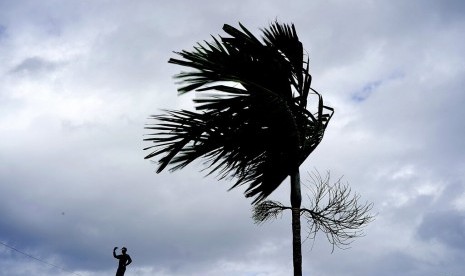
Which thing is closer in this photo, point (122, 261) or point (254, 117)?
point (254, 117)

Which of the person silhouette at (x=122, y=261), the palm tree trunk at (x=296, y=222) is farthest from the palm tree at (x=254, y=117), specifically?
the person silhouette at (x=122, y=261)

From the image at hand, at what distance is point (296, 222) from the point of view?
4312 millimetres

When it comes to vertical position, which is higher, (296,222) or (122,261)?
(122,261)

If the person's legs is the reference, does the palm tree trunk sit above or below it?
below

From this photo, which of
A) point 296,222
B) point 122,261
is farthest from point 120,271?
point 296,222

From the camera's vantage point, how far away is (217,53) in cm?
402

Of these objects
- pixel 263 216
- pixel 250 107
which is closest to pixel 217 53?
pixel 250 107

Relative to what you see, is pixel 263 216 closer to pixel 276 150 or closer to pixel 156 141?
pixel 276 150

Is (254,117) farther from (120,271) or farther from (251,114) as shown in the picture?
(120,271)

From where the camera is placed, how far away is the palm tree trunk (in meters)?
4.09

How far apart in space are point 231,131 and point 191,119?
0.44m

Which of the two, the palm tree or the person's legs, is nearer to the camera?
the palm tree

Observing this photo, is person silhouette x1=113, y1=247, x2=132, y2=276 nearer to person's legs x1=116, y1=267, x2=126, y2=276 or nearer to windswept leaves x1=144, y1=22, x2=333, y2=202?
person's legs x1=116, y1=267, x2=126, y2=276

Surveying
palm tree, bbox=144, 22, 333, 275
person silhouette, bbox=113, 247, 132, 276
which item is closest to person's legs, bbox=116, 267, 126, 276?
person silhouette, bbox=113, 247, 132, 276
